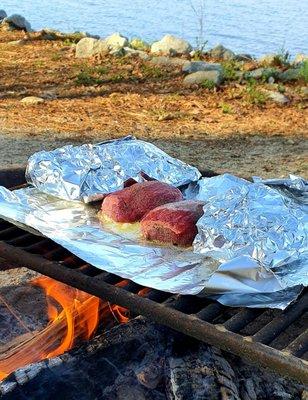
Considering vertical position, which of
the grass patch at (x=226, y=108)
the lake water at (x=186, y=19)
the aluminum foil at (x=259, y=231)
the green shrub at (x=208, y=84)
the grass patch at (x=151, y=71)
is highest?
the aluminum foil at (x=259, y=231)

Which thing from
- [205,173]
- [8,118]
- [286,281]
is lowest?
[8,118]

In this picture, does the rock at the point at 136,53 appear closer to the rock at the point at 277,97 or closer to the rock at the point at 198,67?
the rock at the point at 198,67

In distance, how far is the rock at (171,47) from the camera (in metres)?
9.79

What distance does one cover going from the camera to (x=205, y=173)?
3459mm

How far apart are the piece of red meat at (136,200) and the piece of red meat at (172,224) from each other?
106 millimetres

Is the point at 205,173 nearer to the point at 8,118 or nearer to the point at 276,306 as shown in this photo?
the point at 276,306

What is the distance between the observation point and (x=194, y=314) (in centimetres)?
202

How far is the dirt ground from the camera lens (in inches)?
237

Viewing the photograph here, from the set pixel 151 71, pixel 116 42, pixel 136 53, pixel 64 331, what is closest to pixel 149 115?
pixel 151 71

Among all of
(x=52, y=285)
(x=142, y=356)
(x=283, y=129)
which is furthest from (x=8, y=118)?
(x=142, y=356)

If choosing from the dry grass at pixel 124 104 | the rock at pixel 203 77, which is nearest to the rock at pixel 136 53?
the dry grass at pixel 124 104

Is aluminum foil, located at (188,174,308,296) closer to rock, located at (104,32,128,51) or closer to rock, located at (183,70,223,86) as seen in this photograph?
rock, located at (183,70,223,86)

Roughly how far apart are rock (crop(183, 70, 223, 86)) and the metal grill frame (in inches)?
232

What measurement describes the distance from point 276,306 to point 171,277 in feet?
1.26
